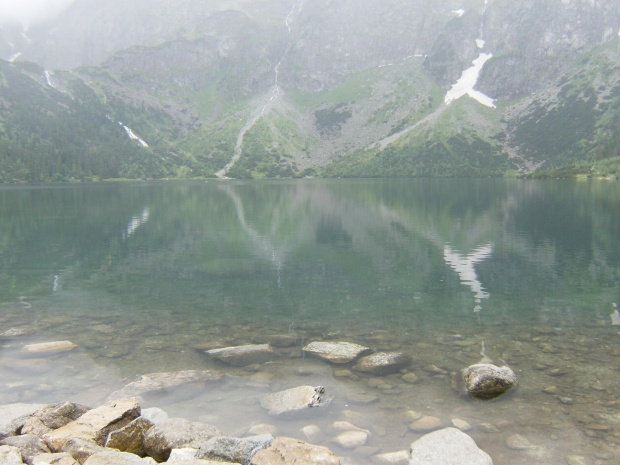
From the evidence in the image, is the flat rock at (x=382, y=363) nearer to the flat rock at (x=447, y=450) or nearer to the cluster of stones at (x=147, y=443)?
the cluster of stones at (x=147, y=443)

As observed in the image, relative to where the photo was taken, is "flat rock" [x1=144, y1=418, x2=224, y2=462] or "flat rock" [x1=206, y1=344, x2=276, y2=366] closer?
"flat rock" [x1=144, y1=418, x2=224, y2=462]

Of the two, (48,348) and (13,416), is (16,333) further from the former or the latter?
(13,416)

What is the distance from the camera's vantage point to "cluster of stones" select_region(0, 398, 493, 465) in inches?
363

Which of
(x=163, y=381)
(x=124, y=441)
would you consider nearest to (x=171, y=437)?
(x=124, y=441)

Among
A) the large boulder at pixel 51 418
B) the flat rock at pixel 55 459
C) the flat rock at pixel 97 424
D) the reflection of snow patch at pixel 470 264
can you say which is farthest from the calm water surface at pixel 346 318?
the flat rock at pixel 55 459

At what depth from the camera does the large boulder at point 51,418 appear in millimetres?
10922

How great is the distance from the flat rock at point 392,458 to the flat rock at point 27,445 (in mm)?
Answer: 7746

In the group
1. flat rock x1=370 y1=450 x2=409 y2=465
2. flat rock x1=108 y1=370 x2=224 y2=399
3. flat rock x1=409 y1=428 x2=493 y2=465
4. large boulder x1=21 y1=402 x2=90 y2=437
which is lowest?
flat rock x1=108 y1=370 x2=224 y2=399

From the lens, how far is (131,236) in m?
51.7

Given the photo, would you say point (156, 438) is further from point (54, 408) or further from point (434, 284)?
point (434, 284)

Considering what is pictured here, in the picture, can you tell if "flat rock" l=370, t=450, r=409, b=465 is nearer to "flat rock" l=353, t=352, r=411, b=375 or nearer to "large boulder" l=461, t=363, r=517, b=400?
"large boulder" l=461, t=363, r=517, b=400

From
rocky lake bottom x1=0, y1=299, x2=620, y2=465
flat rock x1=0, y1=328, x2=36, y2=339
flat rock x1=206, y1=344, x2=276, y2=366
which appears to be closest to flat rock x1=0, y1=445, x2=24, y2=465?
rocky lake bottom x1=0, y1=299, x2=620, y2=465

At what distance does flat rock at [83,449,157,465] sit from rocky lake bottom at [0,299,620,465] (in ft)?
12.3

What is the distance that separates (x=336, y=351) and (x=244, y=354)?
381cm
